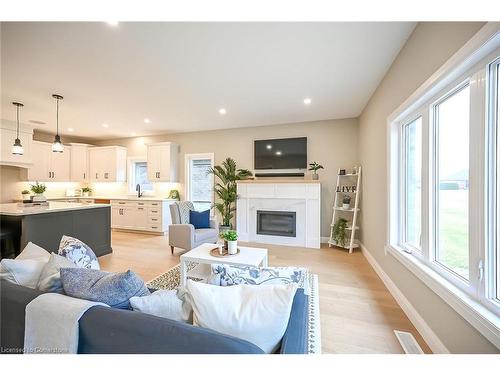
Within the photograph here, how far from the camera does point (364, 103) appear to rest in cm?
366

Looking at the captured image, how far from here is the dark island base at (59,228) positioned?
115 inches

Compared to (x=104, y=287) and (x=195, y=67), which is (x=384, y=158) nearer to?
(x=195, y=67)

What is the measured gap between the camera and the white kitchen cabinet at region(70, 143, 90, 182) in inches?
240

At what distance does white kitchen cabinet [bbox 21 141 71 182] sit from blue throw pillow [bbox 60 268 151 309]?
20.2 ft

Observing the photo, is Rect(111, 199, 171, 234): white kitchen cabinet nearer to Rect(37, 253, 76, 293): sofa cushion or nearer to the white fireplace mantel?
the white fireplace mantel

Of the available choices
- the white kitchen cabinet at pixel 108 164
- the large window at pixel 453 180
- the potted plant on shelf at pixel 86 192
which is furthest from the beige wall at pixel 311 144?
the potted plant on shelf at pixel 86 192

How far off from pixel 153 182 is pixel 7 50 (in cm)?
390

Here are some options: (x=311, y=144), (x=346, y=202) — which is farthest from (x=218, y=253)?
(x=311, y=144)

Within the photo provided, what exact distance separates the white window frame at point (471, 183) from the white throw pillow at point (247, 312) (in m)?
1.14

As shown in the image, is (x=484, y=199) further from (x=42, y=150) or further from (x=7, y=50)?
(x=42, y=150)

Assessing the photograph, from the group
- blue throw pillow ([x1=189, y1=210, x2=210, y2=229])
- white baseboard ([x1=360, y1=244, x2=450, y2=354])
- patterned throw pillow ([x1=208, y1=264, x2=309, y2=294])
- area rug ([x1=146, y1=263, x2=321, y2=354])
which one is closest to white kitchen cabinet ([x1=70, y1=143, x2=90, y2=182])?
blue throw pillow ([x1=189, y1=210, x2=210, y2=229])

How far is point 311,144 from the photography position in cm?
470

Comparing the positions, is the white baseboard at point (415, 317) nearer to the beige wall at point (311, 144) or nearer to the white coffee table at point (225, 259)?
the white coffee table at point (225, 259)
